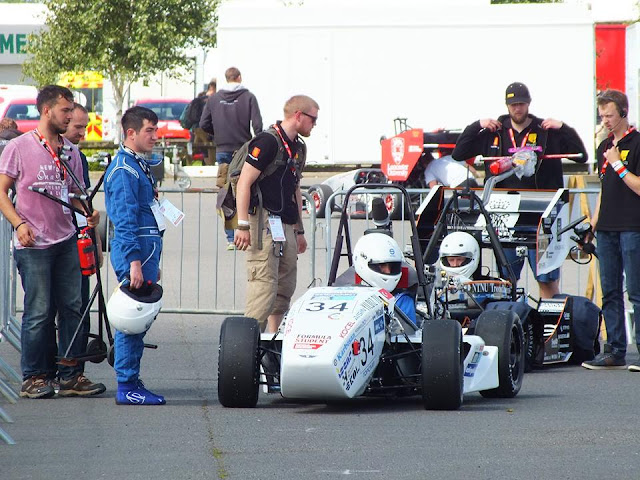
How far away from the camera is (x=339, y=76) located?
25484 millimetres

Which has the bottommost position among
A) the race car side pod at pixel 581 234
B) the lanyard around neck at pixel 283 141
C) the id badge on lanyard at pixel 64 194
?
the race car side pod at pixel 581 234

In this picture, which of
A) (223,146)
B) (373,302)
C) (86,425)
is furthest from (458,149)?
(223,146)

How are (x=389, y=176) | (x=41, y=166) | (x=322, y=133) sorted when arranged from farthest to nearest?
(x=322, y=133) → (x=389, y=176) → (x=41, y=166)

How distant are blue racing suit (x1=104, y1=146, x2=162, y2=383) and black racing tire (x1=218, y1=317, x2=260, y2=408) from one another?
1.82ft

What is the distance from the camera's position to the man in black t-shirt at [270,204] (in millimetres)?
8977

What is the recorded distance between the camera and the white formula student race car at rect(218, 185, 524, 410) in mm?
7336

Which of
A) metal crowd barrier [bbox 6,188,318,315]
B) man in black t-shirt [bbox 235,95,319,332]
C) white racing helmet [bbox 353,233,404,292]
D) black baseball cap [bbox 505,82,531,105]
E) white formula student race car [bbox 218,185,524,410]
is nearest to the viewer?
white formula student race car [bbox 218,185,524,410]

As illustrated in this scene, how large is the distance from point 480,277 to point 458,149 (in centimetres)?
170

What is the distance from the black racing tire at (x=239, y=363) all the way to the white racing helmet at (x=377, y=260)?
2.69ft

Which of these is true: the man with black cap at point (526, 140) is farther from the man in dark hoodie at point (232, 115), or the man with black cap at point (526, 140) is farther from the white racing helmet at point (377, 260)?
the man in dark hoodie at point (232, 115)

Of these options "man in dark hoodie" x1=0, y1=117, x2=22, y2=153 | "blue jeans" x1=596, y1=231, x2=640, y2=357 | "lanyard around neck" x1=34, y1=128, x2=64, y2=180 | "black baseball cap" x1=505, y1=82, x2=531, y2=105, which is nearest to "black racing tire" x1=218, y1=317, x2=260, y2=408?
"lanyard around neck" x1=34, y1=128, x2=64, y2=180

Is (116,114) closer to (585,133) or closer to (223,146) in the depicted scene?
(585,133)

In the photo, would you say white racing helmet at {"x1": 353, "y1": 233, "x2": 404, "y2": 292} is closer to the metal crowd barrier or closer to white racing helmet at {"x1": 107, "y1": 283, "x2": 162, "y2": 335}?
white racing helmet at {"x1": 107, "y1": 283, "x2": 162, "y2": 335}

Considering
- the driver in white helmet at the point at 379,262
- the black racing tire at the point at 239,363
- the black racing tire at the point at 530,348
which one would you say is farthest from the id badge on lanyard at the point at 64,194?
the black racing tire at the point at 530,348
